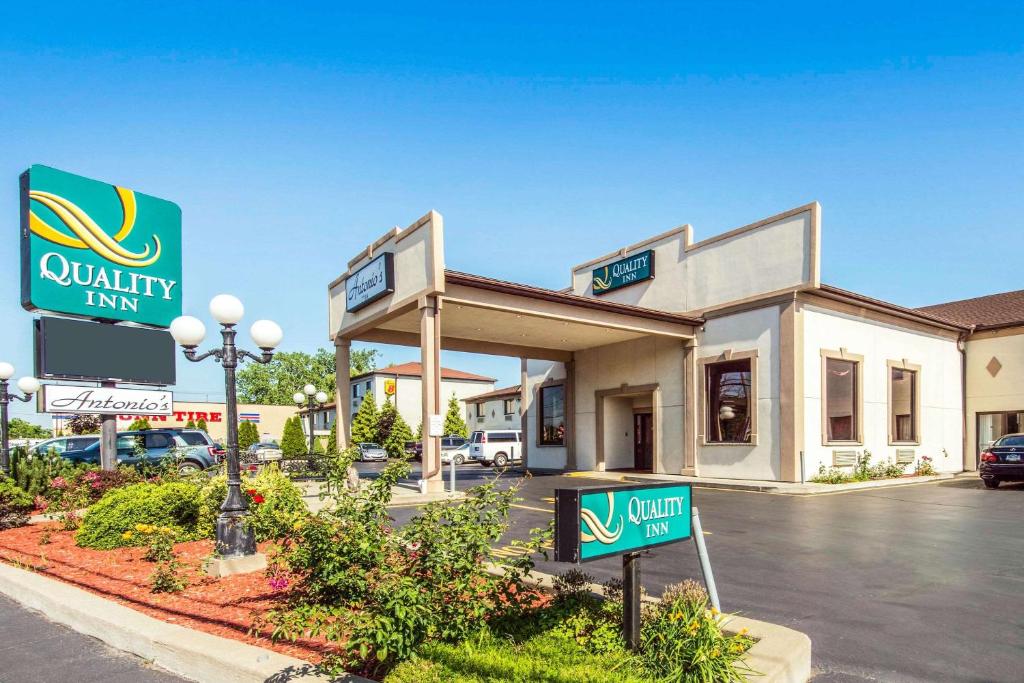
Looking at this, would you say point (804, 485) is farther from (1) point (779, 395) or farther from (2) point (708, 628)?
(2) point (708, 628)

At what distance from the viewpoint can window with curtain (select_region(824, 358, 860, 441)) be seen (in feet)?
63.6

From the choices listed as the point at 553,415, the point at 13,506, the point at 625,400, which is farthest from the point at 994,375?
the point at 13,506

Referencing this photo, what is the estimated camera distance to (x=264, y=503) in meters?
6.64

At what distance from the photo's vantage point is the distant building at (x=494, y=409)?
154 ft

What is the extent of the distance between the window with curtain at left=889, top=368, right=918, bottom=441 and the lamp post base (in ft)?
71.2

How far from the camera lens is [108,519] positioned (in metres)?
9.10

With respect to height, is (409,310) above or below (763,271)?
below

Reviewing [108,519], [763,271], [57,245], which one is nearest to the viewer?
[108,519]

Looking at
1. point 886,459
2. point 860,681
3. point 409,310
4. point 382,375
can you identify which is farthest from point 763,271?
point 382,375

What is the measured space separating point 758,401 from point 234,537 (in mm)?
16415

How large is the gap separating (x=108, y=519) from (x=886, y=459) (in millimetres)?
22289

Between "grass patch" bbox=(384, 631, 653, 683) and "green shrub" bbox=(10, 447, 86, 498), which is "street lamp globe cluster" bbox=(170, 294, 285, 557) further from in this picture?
"green shrub" bbox=(10, 447, 86, 498)

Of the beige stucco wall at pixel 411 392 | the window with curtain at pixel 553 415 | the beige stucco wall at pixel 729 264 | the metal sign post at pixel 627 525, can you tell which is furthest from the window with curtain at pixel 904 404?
the beige stucco wall at pixel 411 392

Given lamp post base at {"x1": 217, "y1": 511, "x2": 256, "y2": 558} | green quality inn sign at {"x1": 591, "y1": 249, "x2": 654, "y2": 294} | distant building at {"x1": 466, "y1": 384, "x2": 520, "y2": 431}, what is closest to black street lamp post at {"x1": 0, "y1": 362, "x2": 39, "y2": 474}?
lamp post base at {"x1": 217, "y1": 511, "x2": 256, "y2": 558}
